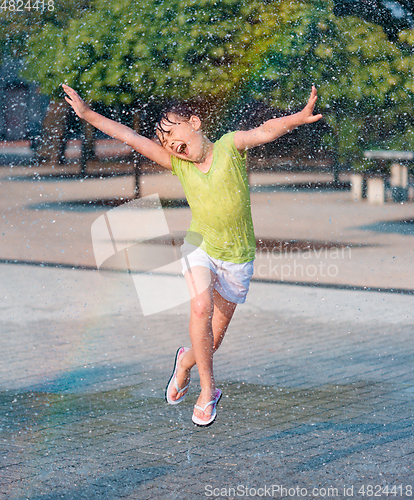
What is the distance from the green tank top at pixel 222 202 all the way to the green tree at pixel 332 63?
5.98 meters

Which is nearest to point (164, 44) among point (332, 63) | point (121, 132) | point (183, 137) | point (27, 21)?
point (332, 63)

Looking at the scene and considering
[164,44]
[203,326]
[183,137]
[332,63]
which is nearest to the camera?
[183,137]

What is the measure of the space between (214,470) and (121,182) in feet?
72.4

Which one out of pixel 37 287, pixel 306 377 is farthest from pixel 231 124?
pixel 306 377

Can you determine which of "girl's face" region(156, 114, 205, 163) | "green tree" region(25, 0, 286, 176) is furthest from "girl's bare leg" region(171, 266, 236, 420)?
"green tree" region(25, 0, 286, 176)

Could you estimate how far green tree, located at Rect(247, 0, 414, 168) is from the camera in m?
9.98

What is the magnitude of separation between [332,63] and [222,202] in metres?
6.72

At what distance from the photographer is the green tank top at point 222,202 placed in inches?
155

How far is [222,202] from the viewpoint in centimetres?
397

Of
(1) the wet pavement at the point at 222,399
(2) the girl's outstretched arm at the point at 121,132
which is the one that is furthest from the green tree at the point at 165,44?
(2) the girl's outstretched arm at the point at 121,132

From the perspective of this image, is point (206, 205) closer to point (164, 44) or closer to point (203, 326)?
point (203, 326)

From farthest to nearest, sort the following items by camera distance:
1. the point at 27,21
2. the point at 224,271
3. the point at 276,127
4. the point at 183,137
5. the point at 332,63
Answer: the point at 27,21, the point at 332,63, the point at 224,271, the point at 183,137, the point at 276,127

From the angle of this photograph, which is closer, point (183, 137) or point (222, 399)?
point (183, 137)

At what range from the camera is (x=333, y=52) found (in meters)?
10.3
